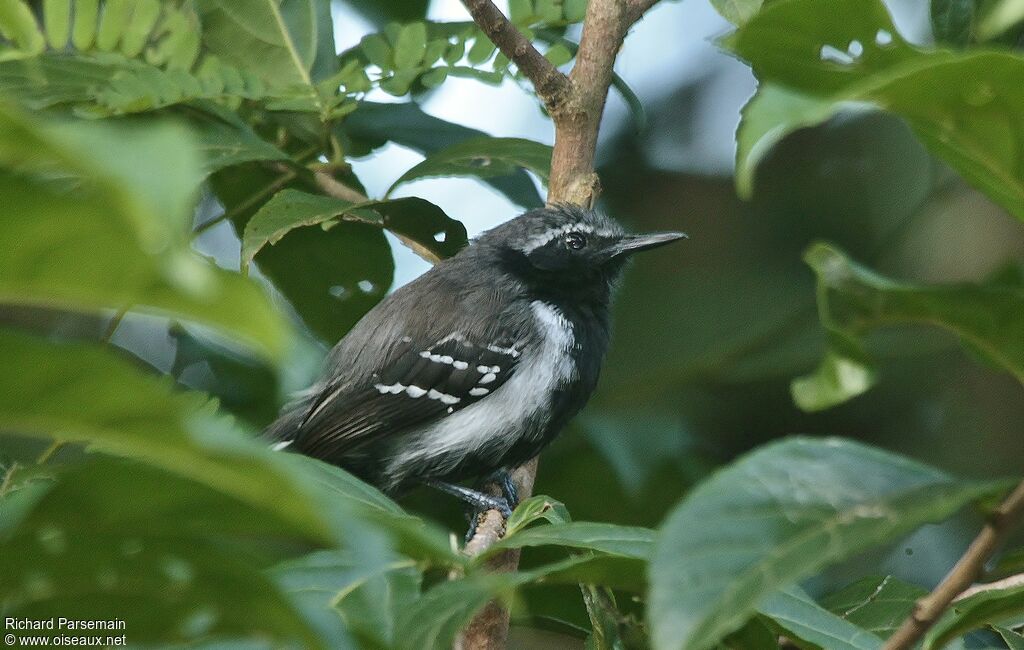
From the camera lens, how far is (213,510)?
1.09 meters

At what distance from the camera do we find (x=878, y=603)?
2.56m

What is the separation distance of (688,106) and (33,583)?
423cm

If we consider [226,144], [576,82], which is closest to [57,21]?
[226,144]

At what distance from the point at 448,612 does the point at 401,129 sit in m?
2.50

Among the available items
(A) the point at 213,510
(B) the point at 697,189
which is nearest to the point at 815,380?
(A) the point at 213,510

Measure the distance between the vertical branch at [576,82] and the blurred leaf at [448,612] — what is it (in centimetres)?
151

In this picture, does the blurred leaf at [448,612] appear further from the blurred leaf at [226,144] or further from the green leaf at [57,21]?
the green leaf at [57,21]

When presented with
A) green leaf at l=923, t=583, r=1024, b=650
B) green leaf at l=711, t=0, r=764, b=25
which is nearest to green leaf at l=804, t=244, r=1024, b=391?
green leaf at l=923, t=583, r=1024, b=650

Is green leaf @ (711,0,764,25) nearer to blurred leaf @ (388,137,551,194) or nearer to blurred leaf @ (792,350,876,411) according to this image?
blurred leaf @ (388,137,551,194)

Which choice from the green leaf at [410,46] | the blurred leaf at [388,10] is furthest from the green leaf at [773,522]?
the blurred leaf at [388,10]

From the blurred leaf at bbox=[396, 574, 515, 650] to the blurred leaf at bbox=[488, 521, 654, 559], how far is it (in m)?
0.24

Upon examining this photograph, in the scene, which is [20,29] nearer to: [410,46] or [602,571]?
[410,46]

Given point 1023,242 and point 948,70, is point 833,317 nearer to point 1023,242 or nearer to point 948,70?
point 948,70

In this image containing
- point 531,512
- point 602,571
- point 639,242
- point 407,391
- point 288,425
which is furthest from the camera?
point 639,242
